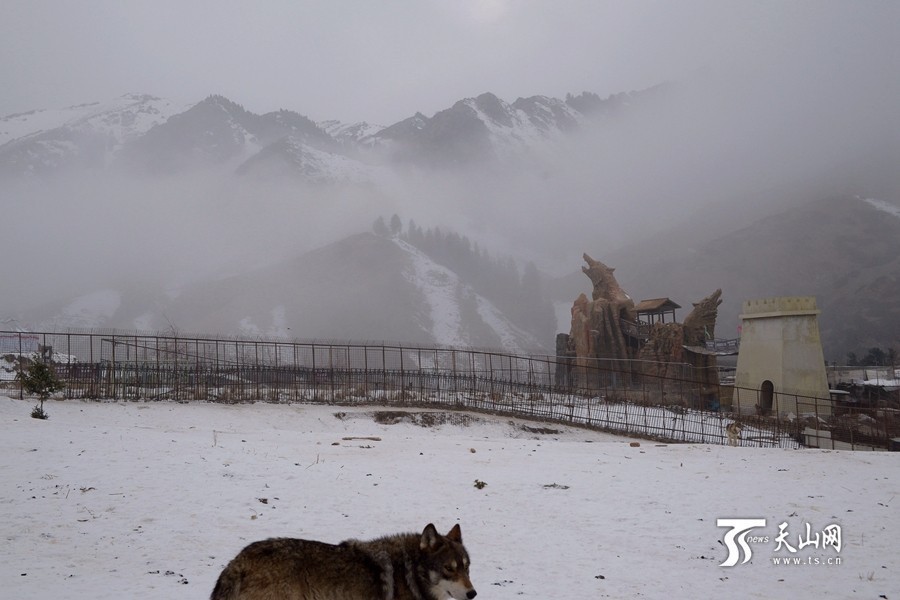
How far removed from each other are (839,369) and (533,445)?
182ft

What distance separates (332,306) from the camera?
362 feet

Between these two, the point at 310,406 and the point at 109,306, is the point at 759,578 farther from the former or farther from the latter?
the point at 109,306

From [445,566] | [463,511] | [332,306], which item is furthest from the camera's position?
[332,306]

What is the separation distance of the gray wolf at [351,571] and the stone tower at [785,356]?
38207mm

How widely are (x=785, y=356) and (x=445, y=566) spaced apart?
40786 mm

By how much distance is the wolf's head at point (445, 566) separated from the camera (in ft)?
14.6

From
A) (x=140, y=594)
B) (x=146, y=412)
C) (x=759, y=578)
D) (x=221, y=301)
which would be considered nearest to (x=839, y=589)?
(x=759, y=578)

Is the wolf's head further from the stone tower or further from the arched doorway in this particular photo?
the arched doorway

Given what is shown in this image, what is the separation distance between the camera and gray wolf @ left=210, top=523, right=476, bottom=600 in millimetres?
4230

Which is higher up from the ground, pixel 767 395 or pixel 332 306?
pixel 332 306

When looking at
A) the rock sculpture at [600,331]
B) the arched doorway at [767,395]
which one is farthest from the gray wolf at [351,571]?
the rock sculpture at [600,331]

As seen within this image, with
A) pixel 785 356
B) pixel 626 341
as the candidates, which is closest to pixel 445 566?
pixel 785 356

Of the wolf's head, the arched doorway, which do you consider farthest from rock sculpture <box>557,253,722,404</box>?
the wolf's head

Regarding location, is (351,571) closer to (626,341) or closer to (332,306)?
(626,341)
